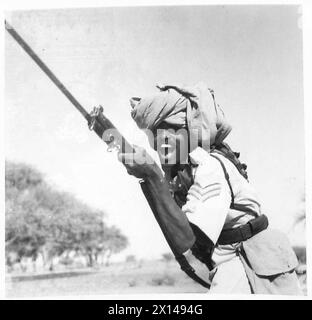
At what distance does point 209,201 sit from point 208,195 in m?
0.05

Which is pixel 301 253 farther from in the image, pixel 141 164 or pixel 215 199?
pixel 141 164

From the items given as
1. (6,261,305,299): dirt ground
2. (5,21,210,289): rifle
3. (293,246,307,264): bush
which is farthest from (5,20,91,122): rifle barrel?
(293,246,307,264): bush

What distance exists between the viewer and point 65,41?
4.98 m

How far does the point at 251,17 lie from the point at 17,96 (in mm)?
2092

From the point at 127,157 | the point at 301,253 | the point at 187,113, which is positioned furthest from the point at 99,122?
the point at 301,253

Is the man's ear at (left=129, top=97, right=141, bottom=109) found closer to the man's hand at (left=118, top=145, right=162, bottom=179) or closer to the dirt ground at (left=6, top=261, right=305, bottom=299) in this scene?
the man's hand at (left=118, top=145, right=162, bottom=179)

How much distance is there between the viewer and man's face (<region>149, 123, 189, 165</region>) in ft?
14.8

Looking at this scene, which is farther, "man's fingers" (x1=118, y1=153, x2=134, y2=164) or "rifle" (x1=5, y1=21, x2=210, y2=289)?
"rifle" (x1=5, y1=21, x2=210, y2=289)

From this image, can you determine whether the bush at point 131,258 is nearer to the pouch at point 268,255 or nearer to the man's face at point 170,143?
the man's face at point 170,143

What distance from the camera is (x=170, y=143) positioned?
455cm
